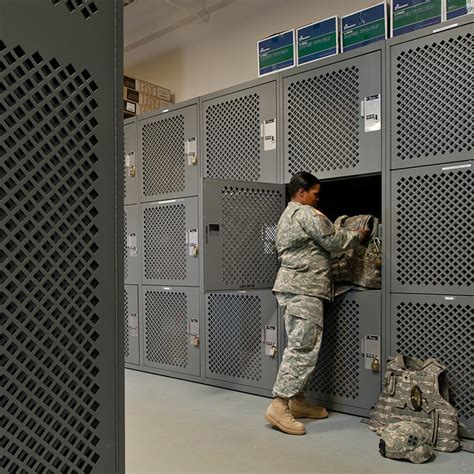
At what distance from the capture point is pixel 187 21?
7098 millimetres

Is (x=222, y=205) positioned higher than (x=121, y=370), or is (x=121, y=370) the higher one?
(x=222, y=205)

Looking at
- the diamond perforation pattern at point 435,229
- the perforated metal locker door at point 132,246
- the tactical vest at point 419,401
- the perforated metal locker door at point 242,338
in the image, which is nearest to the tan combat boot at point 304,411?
the tactical vest at point 419,401

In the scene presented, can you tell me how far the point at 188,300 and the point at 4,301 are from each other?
152 inches

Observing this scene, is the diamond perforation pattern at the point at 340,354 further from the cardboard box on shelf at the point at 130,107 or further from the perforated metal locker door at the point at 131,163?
the cardboard box on shelf at the point at 130,107

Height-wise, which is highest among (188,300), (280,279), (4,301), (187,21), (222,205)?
(187,21)

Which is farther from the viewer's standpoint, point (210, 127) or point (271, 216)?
point (210, 127)

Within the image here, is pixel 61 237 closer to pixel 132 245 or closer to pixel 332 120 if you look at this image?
pixel 332 120

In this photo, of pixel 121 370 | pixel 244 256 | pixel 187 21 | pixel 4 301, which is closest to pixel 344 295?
pixel 244 256

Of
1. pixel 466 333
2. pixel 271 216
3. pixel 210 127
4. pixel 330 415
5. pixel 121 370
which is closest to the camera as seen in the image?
pixel 121 370

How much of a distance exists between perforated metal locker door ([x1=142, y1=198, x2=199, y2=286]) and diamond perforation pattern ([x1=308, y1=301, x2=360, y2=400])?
137 centimetres

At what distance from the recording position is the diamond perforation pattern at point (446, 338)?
3.16 m

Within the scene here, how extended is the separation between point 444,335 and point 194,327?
2250mm

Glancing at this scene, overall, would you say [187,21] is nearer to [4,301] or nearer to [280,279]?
[280,279]

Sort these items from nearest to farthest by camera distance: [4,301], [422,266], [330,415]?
[4,301], [422,266], [330,415]
